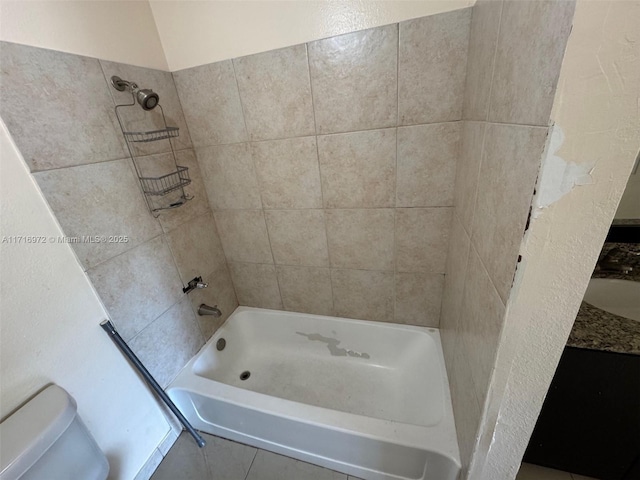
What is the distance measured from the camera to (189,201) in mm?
1346

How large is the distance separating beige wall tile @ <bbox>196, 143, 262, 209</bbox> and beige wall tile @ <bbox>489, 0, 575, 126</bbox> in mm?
1046

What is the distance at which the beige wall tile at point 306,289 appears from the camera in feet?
4.93

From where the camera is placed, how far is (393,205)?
1206 millimetres

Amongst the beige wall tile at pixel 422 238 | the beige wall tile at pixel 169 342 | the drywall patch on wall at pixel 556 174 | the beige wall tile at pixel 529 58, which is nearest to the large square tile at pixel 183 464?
the beige wall tile at pixel 169 342

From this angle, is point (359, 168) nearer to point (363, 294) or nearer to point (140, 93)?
point (363, 294)

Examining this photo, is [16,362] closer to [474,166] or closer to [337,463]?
[337,463]

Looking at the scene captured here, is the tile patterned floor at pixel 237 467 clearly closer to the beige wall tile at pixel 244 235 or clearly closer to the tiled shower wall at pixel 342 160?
the tiled shower wall at pixel 342 160

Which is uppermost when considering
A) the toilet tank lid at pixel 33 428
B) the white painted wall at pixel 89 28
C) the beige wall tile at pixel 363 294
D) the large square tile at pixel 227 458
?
the white painted wall at pixel 89 28

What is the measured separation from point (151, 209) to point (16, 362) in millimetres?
639

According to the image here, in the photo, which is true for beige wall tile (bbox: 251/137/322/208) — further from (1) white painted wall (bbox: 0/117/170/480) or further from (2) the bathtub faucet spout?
(1) white painted wall (bbox: 0/117/170/480)

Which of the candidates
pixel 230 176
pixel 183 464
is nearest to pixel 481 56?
pixel 230 176

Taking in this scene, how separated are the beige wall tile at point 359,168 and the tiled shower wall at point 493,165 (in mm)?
288

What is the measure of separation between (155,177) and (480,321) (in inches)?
53.0

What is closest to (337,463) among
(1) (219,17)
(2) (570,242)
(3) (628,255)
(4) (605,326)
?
(4) (605,326)
